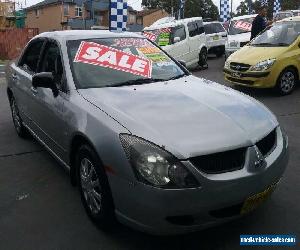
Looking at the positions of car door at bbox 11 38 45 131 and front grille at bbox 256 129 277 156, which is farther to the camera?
car door at bbox 11 38 45 131

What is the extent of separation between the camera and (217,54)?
1680 cm

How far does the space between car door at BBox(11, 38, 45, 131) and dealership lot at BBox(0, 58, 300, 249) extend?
2.05 feet

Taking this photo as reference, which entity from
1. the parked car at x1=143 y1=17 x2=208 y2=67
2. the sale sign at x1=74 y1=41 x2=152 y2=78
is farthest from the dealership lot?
the parked car at x1=143 y1=17 x2=208 y2=67

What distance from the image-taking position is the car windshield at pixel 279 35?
8.62 metres

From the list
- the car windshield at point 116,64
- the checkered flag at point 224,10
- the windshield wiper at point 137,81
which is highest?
the checkered flag at point 224,10

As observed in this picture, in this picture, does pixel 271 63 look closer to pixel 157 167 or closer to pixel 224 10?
pixel 157 167

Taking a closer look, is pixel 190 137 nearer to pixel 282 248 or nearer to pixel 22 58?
pixel 282 248

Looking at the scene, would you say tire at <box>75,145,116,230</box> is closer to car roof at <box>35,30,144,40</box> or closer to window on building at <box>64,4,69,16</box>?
car roof at <box>35,30,144,40</box>

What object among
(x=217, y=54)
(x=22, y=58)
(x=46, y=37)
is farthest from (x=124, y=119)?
(x=217, y=54)

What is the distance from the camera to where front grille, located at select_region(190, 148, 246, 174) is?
2580 mm

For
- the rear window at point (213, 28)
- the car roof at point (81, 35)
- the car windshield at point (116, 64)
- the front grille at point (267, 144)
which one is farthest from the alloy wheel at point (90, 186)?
the rear window at point (213, 28)

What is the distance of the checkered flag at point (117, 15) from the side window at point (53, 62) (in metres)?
6.94

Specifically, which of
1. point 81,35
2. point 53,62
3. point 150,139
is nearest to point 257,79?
point 81,35

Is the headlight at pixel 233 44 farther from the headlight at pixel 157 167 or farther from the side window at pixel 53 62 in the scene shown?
the headlight at pixel 157 167
